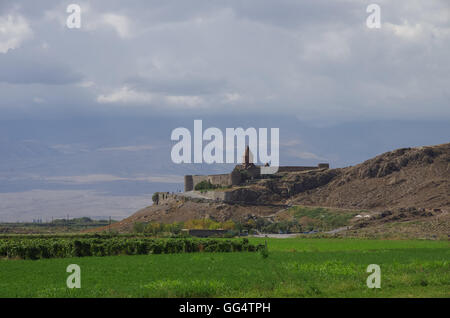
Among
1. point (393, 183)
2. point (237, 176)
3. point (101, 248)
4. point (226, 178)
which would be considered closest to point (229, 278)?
point (101, 248)

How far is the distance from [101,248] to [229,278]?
2444cm

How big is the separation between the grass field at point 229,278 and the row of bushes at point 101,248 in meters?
6.20

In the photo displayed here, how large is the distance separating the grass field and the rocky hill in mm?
60409

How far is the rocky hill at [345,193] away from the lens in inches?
4318

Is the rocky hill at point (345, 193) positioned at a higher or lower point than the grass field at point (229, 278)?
higher

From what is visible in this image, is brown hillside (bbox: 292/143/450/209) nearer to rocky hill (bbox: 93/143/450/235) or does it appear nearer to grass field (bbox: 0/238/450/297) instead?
rocky hill (bbox: 93/143/450/235)

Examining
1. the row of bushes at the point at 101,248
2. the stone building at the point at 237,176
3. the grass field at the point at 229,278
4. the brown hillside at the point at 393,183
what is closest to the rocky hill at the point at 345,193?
the brown hillside at the point at 393,183

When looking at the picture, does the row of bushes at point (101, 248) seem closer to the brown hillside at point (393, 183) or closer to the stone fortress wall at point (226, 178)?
the brown hillside at point (393, 183)

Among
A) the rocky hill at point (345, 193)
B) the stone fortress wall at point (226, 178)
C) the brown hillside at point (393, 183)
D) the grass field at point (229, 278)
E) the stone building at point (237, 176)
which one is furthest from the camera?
the stone building at point (237, 176)

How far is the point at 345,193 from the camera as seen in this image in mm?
123625

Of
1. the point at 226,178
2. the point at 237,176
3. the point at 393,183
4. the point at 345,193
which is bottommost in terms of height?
the point at 345,193

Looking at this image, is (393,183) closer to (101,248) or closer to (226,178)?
(226,178)
